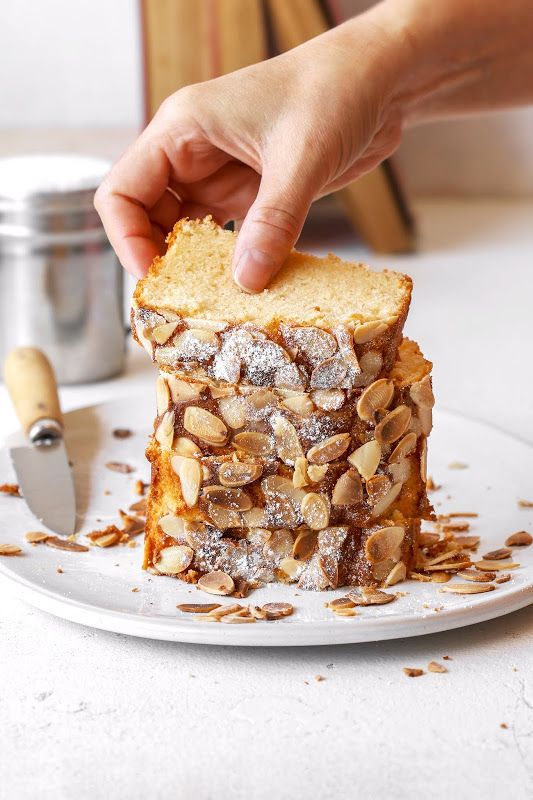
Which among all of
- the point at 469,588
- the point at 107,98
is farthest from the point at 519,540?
the point at 107,98

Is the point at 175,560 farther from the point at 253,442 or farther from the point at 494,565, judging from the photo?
the point at 494,565

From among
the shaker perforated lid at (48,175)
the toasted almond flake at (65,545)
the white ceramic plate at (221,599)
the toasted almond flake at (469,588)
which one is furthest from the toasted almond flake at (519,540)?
the shaker perforated lid at (48,175)

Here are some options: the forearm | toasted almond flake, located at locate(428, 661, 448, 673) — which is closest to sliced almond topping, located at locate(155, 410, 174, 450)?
toasted almond flake, located at locate(428, 661, 448, 673)

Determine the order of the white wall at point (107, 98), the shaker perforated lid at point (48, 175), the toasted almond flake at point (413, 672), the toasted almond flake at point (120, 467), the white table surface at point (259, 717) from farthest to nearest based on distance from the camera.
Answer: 1. the white wall at point (107, 98)
2. the shaker perforated lid at point (48, 175)
3. the toasted almond flake at point (120, 467)
4. the toasted almond flake at point (413, 672)
5. the white table surface at point (259, 717)

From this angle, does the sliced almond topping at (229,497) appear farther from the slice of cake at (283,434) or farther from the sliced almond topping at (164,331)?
A: the sliced almond topping at (164,331)

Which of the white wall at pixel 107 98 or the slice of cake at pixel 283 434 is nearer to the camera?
the slice of cake at pixel 283 434

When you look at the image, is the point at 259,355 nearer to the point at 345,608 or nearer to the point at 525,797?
the point at 345,608

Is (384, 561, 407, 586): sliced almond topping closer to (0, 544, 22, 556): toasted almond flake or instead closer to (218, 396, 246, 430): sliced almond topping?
(218, 396, 246, 430): sliced almond topping
